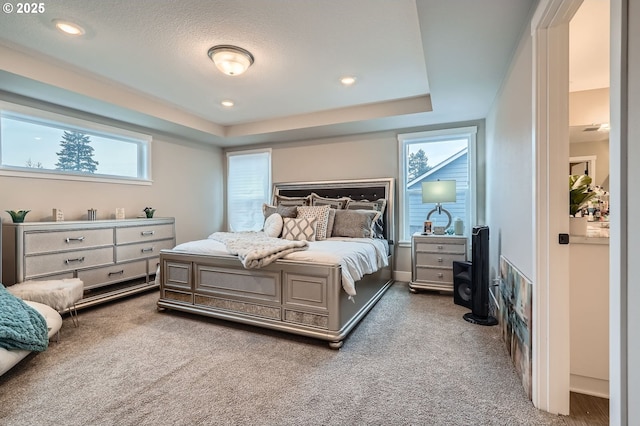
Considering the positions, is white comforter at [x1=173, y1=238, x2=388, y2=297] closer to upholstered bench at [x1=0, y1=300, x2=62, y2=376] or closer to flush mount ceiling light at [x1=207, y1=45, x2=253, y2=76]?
upholstered bench at [x1=0, y1=300, x2=62, y2=376]

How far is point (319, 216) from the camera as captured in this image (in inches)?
151

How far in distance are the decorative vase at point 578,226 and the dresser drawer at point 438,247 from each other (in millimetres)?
1930

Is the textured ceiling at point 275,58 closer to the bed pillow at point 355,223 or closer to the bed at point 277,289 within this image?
the bed pillow at point 355,223

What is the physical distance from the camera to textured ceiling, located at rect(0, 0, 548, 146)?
2.03 meters

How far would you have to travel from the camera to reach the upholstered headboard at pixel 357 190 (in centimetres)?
433

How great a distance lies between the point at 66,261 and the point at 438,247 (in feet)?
13.8

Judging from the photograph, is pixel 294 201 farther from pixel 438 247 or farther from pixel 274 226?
pixel 438 247

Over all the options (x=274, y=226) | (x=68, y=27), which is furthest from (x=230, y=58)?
(x=274, y=226)

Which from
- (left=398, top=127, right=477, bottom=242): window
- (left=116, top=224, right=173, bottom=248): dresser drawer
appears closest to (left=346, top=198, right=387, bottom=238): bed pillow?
(left=398, top=127, right=477, bottom=242): window

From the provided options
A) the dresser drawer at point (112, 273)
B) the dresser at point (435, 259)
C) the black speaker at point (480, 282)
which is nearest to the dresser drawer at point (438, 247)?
the dresser at point (435, 259)

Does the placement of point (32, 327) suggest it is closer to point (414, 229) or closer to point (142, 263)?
point (142, 263)

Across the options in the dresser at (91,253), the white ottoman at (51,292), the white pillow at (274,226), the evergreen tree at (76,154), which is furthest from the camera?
the white pillow at (274,226)

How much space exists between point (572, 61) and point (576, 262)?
6.04 ft

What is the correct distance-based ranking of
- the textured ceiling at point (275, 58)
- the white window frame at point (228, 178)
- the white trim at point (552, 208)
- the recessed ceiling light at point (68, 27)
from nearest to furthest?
the white trim at point (552, 208) → the textured ceiling at point (275, 58) → the recessed ceiling light at point (68, 27) → the white window frame at point (228, 178)
